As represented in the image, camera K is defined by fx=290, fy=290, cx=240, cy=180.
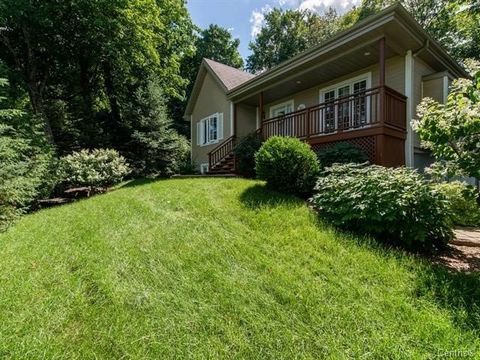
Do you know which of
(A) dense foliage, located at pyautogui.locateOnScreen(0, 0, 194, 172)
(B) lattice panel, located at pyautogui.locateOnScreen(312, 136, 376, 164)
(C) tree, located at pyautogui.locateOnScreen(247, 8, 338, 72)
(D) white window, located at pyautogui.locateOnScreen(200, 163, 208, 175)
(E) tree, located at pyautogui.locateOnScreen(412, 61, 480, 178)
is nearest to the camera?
(E) tree, located at pyautogui.locateOnScreen(412, 61, 480, 178)

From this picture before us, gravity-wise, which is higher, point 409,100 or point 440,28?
point 440,28

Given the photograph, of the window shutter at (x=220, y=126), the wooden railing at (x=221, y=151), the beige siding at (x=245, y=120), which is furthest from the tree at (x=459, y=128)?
the window shutter at (x=220, y=126)

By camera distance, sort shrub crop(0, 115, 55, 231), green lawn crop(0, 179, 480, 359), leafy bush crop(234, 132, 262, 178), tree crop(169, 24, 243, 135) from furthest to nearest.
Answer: tree crop(169, 24, 243, 135), leafy bush crop(234, 132, 262, 178), shrub crop(0, 115, 55, 231), green lawn crop(0, 179, 480, 359)

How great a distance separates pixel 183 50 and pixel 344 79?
39.9 ft

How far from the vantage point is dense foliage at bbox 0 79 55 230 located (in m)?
6.24

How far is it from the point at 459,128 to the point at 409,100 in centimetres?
508

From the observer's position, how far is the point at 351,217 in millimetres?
4547

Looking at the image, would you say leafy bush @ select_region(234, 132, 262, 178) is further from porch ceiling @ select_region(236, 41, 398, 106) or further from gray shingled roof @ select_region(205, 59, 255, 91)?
gray shingled roof @ select_region(205, 59, 255, 91)

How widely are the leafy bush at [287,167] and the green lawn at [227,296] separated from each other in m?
1.49

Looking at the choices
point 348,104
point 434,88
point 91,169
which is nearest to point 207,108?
point 91,169

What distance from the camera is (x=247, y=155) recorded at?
10.4 metres

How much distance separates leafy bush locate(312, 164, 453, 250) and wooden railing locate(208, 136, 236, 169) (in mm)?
8788

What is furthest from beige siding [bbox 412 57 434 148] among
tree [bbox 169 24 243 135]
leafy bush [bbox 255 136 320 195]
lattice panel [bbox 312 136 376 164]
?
tree [bbox 169 24 243 135]

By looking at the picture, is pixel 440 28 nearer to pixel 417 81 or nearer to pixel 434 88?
pixel 434 88
